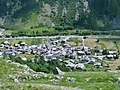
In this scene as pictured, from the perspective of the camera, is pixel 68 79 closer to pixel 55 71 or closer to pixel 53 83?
pixel 53 83

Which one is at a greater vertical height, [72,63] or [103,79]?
[103,79]

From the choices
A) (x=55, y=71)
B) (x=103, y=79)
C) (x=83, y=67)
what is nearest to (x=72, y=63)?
(x=83, y=67)

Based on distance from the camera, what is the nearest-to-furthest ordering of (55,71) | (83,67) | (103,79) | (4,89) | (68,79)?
1. (4,89)
2. (68,79)
3. (103,79)
4. (55,71)
5. (83,67)

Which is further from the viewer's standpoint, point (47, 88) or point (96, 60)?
point (96, 60)

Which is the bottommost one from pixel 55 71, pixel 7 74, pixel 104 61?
pixel 104 61

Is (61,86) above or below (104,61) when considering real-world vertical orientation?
above

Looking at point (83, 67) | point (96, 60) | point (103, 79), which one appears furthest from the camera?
point (96, 60)

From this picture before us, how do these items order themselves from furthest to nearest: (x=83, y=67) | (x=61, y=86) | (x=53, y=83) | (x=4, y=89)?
(x=83, y=67), (x=53, y=83), (x=61, y=86), (x=4, y=89)

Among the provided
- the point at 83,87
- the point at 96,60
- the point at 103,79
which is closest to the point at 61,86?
the point at 83,87

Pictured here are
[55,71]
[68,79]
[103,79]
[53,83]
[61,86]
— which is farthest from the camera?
[55,71]

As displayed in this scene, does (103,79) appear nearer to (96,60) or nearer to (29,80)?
(29,80)
